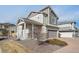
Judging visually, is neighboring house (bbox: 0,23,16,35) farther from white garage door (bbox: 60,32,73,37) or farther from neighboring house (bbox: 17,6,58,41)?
white garage door (bbox: 60,32,73,37)

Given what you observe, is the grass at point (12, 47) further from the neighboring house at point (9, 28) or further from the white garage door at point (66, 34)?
the white garage door at point (66, 34)

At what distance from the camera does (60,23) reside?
180cm

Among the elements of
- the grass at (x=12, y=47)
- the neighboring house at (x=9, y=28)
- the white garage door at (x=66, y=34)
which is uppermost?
the neighboring house at (x=9, y=28)

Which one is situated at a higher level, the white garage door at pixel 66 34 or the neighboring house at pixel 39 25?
the neighboring house at pixel 39 25

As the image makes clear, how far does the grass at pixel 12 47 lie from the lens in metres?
1.73

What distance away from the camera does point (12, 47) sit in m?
1.74

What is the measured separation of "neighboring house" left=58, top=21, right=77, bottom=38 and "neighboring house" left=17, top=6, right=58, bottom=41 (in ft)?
0.19

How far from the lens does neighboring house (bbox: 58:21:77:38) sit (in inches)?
69.4

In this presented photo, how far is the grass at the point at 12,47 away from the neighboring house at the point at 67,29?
1.42ft

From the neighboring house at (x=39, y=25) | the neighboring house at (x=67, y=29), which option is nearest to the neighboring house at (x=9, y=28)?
the neighboring house at (x=39, y=25)

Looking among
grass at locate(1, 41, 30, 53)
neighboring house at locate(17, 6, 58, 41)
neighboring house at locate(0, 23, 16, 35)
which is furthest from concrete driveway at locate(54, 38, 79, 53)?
neighboring house at locate(0, 23, 16, 35)

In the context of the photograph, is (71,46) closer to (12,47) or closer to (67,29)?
(67,29)

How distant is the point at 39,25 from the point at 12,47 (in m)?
0.38
